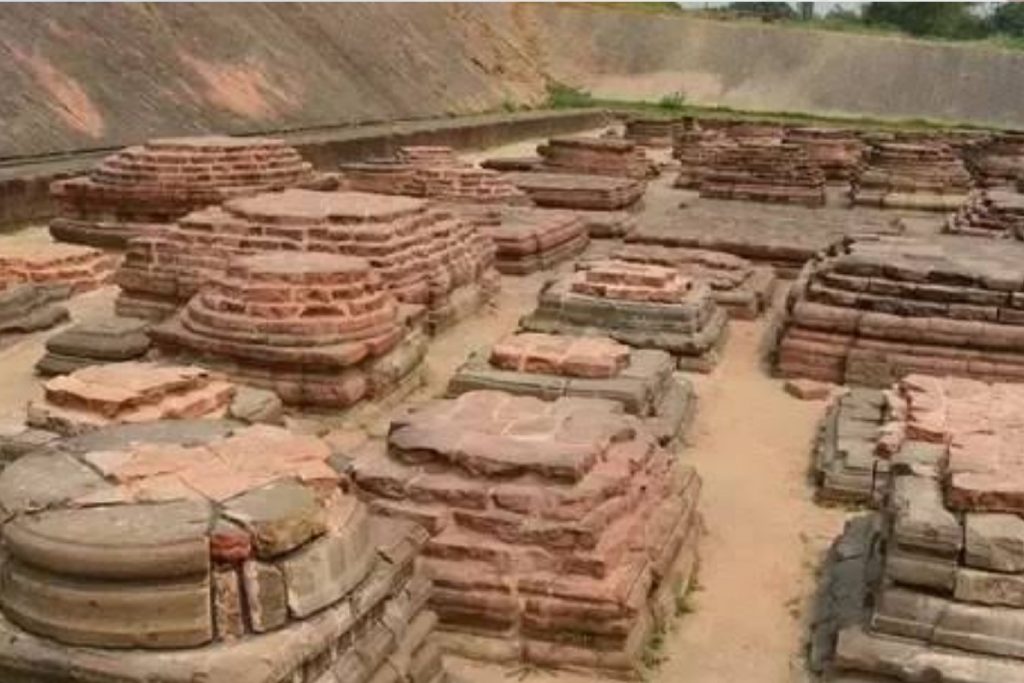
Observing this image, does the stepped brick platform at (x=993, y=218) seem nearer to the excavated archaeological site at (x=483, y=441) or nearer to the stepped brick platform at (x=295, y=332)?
the excavated archaeological site at (x=483, y=441)

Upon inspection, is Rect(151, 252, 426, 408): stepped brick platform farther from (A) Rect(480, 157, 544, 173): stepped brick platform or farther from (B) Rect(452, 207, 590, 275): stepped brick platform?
(A) Rect(480, 157, 544, 173): stepped brick platform

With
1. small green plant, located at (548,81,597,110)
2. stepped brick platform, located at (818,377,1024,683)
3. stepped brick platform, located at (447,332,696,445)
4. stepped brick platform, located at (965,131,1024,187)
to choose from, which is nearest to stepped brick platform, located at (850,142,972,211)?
stepped brick platform, located at (965,131,1024,187)

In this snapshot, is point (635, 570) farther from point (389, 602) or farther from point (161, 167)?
point (161, 167)

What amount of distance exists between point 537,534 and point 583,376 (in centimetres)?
216

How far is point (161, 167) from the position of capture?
396 inches

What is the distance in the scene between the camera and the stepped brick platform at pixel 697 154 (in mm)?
16609

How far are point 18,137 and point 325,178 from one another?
11.4 ft

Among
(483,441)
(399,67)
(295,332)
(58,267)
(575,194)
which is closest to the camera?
(483,441)

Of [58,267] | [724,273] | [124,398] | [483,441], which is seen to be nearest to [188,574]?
[483,441]

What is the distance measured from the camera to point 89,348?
23.4 ft

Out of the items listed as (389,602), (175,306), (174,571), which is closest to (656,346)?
(175,306)

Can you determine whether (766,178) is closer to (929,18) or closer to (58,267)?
(58,267)

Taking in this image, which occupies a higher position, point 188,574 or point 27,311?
point 188,574

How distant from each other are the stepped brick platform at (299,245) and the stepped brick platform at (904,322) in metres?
2.26
